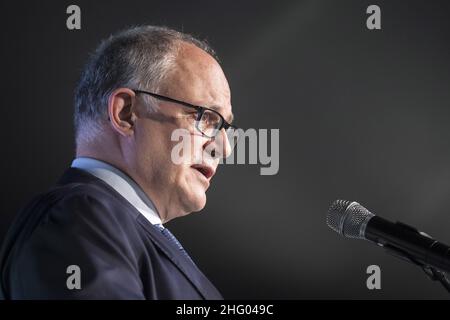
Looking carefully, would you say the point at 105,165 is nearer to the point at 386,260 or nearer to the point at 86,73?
the point at 86,73

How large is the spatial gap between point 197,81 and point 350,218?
1.75ft

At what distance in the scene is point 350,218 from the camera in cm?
123

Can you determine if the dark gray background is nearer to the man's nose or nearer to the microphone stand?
the man's nose

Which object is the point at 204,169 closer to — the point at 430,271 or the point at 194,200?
the point at 194,200

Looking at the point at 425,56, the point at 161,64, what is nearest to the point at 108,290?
the point at 161,64

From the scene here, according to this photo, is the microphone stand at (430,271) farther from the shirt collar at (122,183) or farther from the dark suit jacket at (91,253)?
the shirt collar at (122,183)

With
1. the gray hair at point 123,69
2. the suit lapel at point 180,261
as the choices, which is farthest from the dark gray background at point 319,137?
the suit lapel at point 180,261

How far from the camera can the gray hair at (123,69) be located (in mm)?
1397

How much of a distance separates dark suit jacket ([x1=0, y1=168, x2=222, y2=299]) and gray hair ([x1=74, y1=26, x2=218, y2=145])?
0.25 m

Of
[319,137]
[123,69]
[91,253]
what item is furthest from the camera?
[319,137]

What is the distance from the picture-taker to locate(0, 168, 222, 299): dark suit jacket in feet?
3.05

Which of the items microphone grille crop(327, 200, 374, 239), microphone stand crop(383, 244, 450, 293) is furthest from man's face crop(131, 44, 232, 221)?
microphone stand crop(383, 244, 450, 293)

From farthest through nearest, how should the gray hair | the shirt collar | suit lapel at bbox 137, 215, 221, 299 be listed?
the gray hair
the shirt collar
suit lapel at bbox 137, 215, 221, 299

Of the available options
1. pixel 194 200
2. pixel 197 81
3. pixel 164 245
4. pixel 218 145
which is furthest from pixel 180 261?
pixel 197 81
